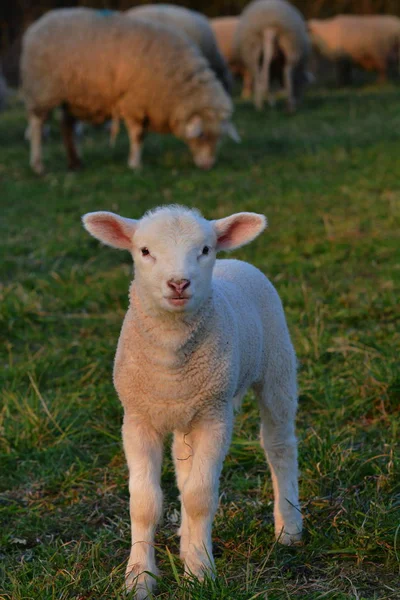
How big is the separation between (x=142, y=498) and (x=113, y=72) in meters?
7.74

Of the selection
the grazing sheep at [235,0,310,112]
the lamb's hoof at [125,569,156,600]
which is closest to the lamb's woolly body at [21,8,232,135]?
the grazing sheep at [235,0,310,112]

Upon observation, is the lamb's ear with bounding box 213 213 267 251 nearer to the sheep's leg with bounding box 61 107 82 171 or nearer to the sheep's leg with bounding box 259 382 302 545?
the sheep's leg with bounding box 259 382 302 545

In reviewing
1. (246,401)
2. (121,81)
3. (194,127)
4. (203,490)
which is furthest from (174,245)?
(194,127)

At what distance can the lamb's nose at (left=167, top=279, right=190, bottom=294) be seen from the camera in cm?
237

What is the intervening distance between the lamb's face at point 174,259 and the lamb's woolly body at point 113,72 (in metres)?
7.44

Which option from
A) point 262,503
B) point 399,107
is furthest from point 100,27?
point 262,503

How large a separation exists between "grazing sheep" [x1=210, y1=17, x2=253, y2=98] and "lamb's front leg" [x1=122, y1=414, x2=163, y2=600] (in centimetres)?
1502

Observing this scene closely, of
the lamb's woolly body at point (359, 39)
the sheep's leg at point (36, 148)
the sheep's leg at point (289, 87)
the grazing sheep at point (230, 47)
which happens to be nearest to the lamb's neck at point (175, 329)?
the sheep's leg at point (36, 148)

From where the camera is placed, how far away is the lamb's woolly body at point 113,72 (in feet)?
31.7

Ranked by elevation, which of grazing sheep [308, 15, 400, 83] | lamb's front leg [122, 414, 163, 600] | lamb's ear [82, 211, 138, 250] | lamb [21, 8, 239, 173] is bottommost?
grazing sheep [308, 15, 400, 83]

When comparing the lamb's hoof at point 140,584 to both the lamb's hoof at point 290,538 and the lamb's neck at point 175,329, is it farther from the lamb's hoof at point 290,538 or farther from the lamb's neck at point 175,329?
the lamb's neck at point 175,329

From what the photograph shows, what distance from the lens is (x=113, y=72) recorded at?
9.69 m

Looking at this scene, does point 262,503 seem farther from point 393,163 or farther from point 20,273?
point 393,163

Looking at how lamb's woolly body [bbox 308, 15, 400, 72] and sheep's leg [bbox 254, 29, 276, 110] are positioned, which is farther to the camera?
lamb's woolly body [bbox 308, 15, 400, 72]
